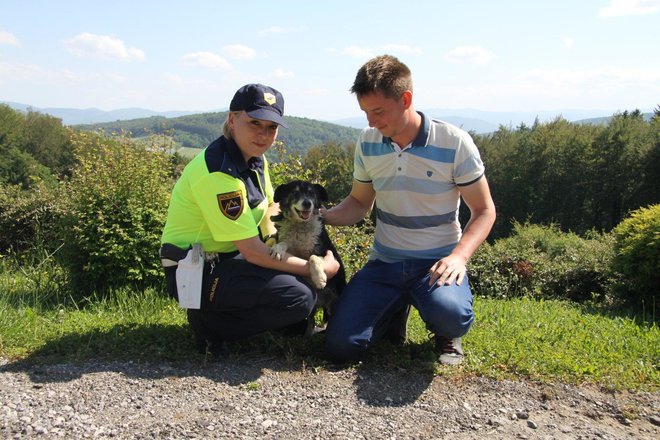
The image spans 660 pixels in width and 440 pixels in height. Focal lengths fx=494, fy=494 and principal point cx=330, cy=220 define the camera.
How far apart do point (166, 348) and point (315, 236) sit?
1.55 m

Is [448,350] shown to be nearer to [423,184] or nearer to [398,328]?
[398,328]

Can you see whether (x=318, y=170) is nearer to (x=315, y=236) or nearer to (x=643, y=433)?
(x=315, y=236)

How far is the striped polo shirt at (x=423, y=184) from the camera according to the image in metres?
3.88

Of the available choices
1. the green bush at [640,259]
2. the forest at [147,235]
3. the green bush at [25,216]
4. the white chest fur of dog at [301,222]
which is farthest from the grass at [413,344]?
the green bush at [25,216]

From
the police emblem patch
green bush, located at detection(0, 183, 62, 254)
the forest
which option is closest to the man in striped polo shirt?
the police emblem patch

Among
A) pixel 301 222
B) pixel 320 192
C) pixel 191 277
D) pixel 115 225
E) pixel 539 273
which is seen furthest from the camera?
pixel 539 273

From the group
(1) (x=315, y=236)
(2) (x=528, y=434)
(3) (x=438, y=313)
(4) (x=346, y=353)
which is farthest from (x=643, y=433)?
(1) (x=315, y=236)

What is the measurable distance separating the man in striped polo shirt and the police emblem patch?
1.16 m

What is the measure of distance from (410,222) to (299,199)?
101 cm

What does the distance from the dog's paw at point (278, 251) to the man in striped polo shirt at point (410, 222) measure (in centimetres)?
64

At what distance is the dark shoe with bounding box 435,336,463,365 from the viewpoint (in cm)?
382

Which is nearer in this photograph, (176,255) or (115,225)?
(176,255)

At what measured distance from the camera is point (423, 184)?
13.0ft

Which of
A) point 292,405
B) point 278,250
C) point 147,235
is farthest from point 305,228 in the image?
point 147,235
